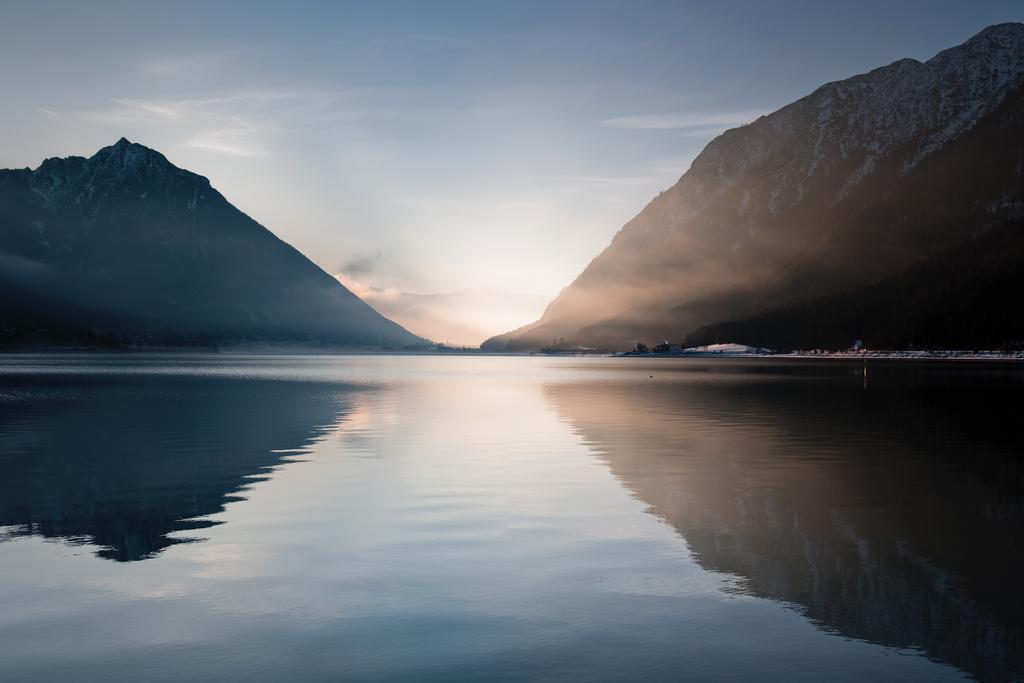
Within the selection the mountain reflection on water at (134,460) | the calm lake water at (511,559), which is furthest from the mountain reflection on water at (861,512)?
the mountain reflection on water at (134,460)

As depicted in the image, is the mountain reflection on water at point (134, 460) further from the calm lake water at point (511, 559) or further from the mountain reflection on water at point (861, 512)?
the mountain reflection on water at point (861, 512)

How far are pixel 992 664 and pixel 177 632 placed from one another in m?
13.0

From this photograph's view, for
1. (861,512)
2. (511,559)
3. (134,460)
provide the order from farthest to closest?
(134,460)
(861,512)
(511,559)

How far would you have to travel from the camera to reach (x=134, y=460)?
1492 inches

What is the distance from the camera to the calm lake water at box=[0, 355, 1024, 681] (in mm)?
13430

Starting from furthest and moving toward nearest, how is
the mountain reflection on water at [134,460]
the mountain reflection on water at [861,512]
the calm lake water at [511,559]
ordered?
the mountain reflection on water at [134,460] → the mountain reflection on water at [861,512] → the calm lake water at [511,559]

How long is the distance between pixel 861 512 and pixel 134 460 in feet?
97.0

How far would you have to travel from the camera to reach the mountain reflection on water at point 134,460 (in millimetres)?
24109

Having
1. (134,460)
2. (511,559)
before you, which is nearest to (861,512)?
(511,559)

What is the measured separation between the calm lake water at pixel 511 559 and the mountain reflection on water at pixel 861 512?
11 centimetres

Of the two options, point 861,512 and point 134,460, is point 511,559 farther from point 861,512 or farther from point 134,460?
point 134,460

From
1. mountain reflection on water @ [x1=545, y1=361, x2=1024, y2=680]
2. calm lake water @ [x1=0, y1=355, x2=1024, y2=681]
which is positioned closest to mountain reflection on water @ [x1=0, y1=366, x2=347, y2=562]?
calm lake water @ [x1=0, y1=355, x2=1024, y2=681]

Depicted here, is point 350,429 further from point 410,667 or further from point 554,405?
point 410,667

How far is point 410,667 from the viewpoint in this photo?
12820mm
